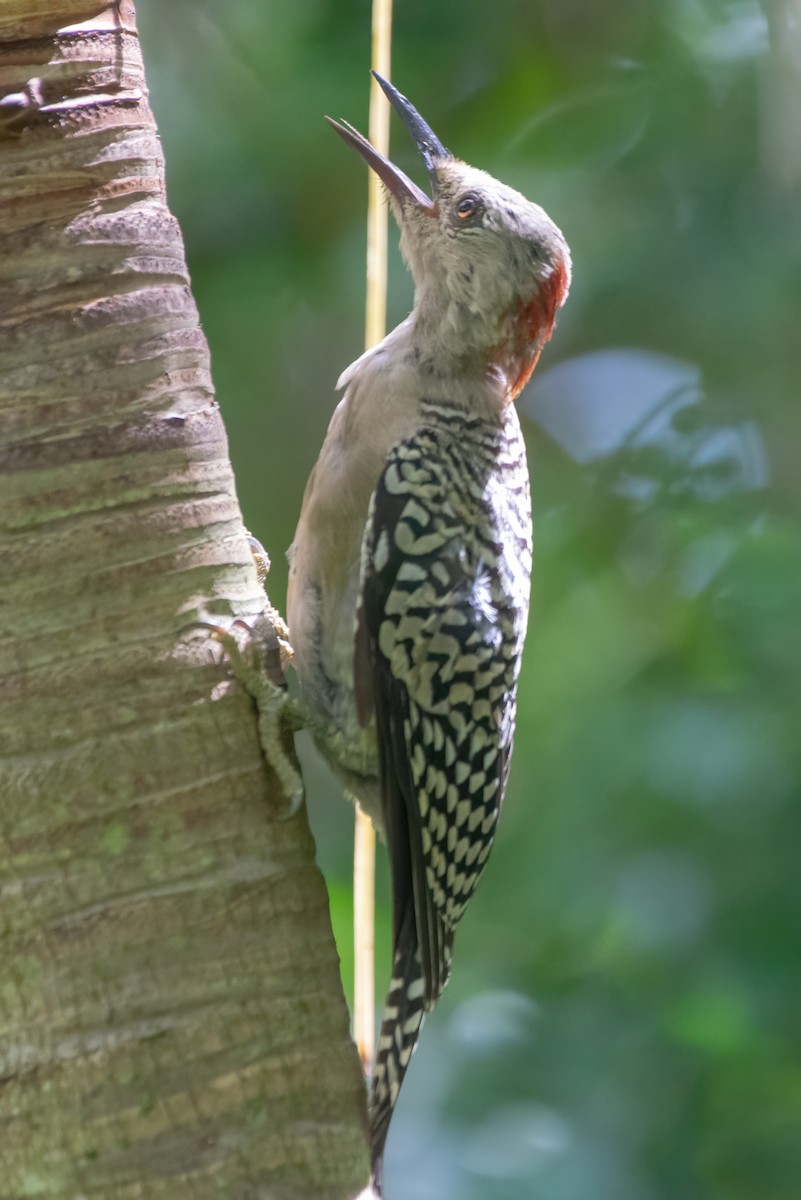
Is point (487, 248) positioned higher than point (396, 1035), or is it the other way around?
point (487, 248)

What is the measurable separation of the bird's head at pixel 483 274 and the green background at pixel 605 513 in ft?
4.17

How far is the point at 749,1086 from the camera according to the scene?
3693 millimetres

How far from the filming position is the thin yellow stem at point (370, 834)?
2564 millimetres

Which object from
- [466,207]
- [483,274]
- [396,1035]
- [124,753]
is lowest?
[396,1035]

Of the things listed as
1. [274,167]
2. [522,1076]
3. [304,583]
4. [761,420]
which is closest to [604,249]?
[761,420]

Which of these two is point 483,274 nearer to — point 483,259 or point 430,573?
point 483,259

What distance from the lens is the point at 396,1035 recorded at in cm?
279

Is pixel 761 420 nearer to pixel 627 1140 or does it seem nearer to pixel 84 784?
pixel 627 1140

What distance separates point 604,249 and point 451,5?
1.08 metres

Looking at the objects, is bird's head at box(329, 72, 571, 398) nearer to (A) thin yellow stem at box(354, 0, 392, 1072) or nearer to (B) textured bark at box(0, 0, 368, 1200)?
(A) thin yellow stem at box(354, 0, 392, 1072)

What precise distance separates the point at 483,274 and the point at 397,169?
1.36 feet

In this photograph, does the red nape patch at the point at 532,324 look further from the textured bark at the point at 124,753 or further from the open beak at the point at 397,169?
the textured bark at the point at 124,753

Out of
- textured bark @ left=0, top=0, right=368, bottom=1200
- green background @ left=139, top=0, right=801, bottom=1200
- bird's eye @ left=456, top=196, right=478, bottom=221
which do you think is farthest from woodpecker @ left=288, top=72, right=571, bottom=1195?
green background @ left=139, top=0, right=801, bottom=1200

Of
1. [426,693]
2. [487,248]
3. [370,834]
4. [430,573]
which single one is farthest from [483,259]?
[370,834]
